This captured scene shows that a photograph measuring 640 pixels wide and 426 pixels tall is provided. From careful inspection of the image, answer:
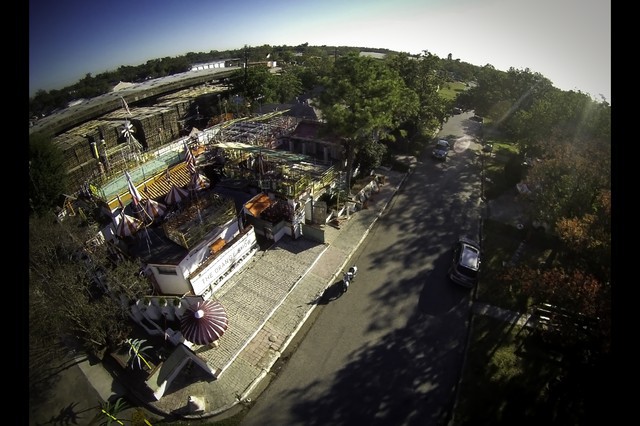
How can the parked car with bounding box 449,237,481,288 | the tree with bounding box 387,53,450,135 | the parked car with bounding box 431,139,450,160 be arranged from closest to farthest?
1. the parked car with bounding box 449,237,481,288
2. the parked car with bounding box 431,139,450,160
3. the tree with bounding box 387,53,450,135

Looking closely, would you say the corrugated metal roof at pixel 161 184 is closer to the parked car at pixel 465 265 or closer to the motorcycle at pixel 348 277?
the motorcycle at pixel 348 277

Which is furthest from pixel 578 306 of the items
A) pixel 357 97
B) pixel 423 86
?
pixel 423 86

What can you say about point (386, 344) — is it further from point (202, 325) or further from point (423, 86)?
point (423, 86)

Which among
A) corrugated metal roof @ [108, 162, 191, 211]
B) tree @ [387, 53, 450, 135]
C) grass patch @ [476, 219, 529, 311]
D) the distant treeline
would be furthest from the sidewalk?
the distant treeline

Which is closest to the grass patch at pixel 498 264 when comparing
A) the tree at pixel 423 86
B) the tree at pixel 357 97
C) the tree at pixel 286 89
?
the tree at pixel 357 97

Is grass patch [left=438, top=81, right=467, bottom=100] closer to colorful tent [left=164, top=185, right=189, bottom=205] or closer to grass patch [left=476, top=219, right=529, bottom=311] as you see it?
grass patch [left=476, top=219, right=529, bottom=311]
